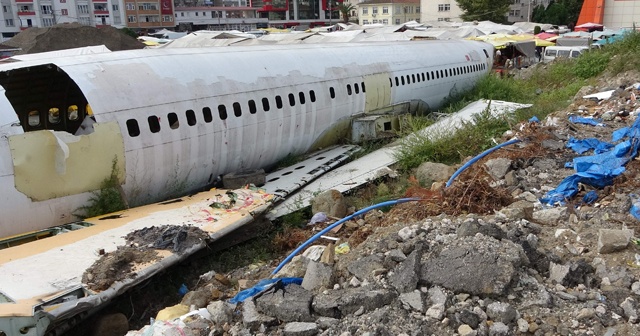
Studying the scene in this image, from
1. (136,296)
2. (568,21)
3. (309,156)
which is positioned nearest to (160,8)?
(568,21)

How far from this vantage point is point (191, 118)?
12.8m

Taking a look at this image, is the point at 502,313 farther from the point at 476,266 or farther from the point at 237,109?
the point at 237,109

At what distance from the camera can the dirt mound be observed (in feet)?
129

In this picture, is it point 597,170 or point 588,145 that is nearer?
point 597,170

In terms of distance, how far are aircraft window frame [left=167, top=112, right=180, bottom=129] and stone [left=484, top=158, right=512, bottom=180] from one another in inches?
281

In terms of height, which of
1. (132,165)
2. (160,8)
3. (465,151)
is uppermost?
(160,8)

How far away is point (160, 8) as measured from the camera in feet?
309

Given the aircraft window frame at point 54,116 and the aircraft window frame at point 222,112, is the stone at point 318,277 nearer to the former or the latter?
the aircraft window frame at point 222,112

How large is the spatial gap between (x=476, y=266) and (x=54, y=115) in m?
11.0

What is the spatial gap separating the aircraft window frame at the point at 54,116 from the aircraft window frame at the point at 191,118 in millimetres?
3298

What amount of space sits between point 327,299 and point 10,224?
6.71 metres

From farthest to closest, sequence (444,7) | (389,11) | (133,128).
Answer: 1. (389,11)
2. (444,7)
3. (133,128)

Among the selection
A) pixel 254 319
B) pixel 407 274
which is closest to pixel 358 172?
pixel 407 274

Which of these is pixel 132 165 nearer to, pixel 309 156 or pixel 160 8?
pixel 309 156
